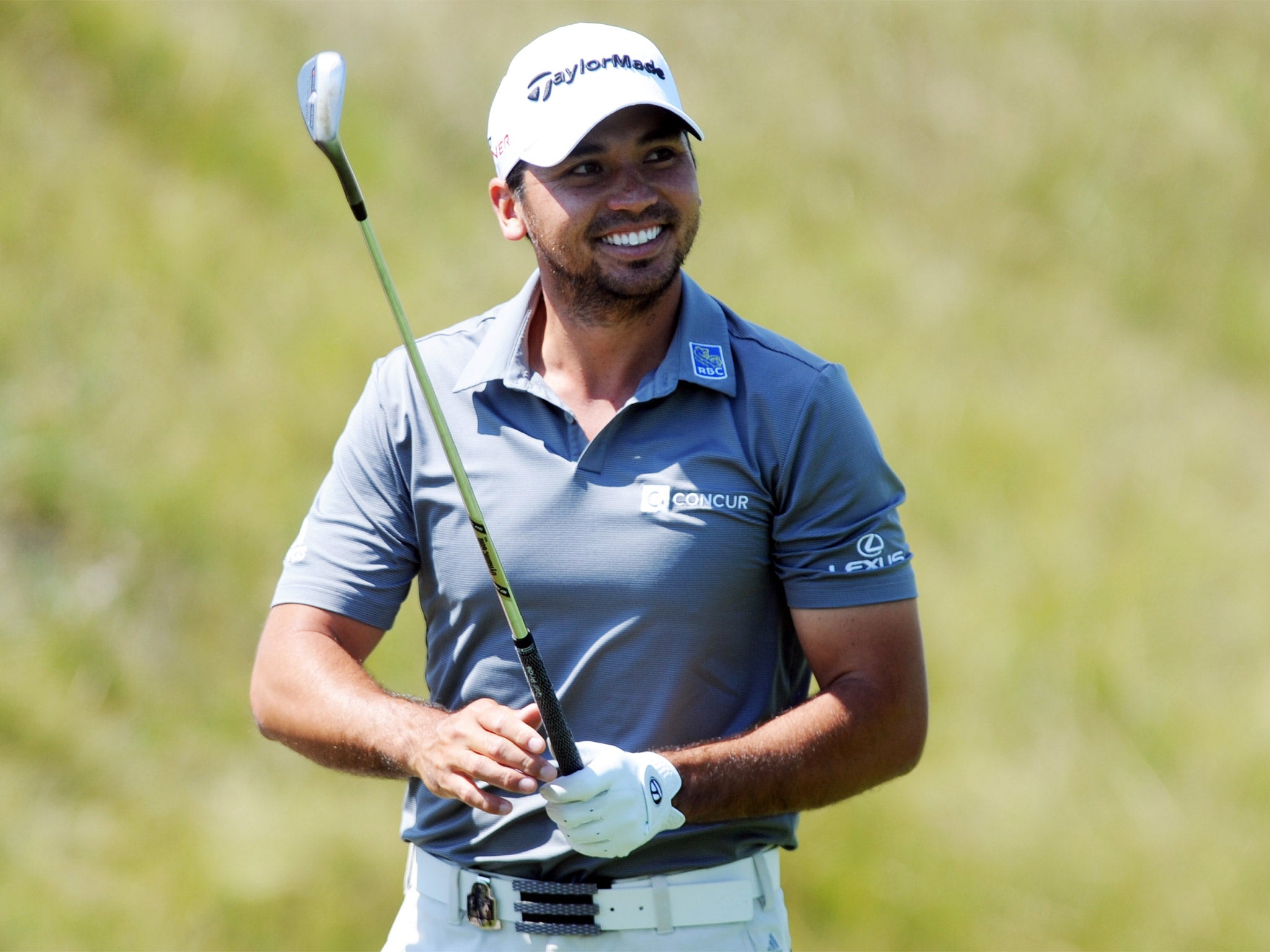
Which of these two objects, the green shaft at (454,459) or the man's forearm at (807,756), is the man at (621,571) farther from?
the green shaft at (454,459)

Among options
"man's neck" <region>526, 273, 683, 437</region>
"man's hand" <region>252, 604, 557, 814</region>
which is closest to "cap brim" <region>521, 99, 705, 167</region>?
"man's neck" <region>526, 273, 683, 437</region>

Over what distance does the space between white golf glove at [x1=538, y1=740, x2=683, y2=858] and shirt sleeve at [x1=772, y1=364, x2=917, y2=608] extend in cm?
45

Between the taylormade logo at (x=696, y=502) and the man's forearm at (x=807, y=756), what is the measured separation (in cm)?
36

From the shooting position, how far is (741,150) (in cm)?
955

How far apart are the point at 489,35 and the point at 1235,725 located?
6.05 m

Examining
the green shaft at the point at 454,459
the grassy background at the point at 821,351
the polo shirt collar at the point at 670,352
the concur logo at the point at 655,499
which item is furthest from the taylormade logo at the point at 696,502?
the grassy background at the point at 821,351

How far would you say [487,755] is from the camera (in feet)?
7.32

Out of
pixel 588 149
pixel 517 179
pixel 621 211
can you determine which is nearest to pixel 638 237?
pixel 621 211

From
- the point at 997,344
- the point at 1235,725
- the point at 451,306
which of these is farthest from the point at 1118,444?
the point at 451,306

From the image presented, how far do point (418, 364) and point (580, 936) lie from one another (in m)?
1.02

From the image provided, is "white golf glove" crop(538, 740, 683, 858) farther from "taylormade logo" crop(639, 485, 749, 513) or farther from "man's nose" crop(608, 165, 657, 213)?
Result: "man's nose" crop(608, 165, 657, 213)

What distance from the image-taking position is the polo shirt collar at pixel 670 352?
8.58 ft

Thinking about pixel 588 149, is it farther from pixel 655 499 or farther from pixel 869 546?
pixel 869 546

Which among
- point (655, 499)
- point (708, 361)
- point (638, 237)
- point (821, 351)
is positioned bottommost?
point (655, 499)
